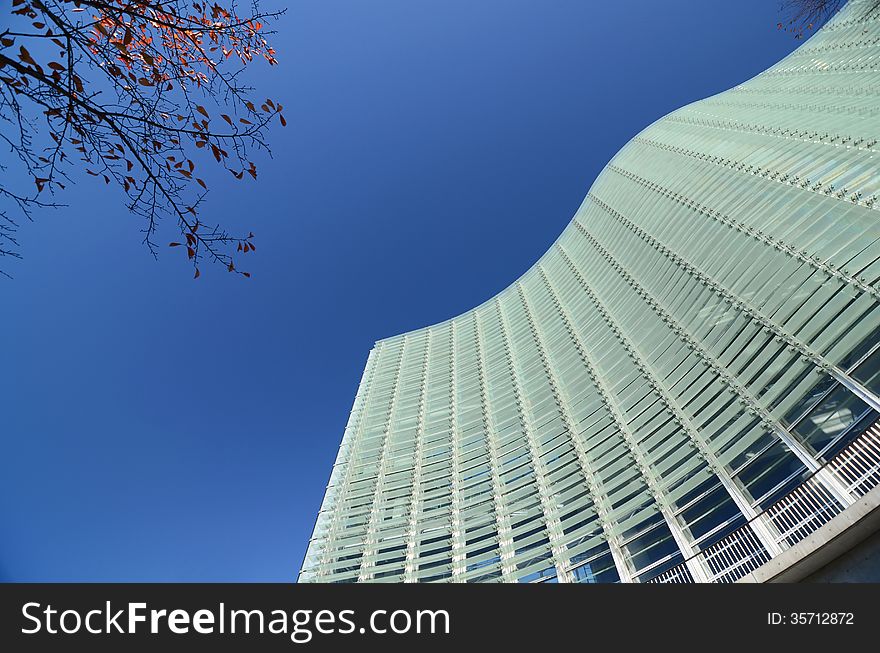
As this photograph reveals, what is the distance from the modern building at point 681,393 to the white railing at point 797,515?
2.3 inches

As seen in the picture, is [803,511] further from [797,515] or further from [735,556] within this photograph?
[735,556]

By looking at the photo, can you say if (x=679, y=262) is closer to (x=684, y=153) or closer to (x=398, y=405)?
(x=684, y=153)

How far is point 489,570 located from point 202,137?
18.7 m

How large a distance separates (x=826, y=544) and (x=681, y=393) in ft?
29.8

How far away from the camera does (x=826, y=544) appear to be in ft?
33.7

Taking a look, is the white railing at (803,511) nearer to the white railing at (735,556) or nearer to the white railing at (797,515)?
the white railing at (797,515)

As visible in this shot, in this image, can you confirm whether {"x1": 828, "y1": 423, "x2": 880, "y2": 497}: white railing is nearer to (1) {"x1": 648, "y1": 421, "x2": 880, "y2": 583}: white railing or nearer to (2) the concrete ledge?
(1) {"x1": 648, "y1": 421, "x2": 880, "y2": 583}: white railing

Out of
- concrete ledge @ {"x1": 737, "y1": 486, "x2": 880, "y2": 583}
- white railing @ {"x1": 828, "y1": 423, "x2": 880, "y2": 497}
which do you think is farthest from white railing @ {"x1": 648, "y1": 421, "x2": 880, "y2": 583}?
concrete ledge @ {"x1": 737, "y1": 486, "x2": 880, "y2": 583}

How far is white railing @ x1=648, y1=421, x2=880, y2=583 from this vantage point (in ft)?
35.9

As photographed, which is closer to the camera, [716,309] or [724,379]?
[724,379]

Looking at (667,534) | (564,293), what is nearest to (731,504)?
(667,534)

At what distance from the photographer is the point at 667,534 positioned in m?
15.3

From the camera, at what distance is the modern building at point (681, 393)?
13531mm

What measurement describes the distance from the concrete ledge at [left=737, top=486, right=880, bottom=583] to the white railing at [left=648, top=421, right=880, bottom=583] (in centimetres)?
53
